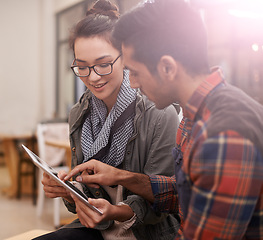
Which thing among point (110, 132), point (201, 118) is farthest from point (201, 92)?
point (110, 132)

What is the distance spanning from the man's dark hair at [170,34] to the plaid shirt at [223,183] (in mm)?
167

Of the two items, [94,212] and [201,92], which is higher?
[201,92]

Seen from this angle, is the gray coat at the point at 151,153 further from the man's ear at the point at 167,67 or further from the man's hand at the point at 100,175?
the man's ear at the point at 167,67

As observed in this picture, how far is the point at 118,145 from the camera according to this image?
1297mm

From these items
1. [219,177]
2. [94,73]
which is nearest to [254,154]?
[219,177]

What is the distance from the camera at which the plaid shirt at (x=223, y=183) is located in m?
0.65

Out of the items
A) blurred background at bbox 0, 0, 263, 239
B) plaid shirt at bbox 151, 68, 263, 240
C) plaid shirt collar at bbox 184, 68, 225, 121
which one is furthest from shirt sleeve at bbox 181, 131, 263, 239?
blurred background at bbox 0, 0, 263, 239

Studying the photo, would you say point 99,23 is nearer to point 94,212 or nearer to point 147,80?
point 147,80

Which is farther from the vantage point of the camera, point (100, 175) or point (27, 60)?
point (27, 60)

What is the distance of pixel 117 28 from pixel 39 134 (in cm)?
280

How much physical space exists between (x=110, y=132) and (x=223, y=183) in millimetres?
753

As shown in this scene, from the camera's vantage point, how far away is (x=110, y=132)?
1.36 meters

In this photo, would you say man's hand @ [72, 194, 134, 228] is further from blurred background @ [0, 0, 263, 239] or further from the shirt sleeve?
blurred background @ [0, 0, 263, 239]

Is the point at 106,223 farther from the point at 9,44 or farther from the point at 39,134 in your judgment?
the point at 9,44
